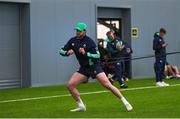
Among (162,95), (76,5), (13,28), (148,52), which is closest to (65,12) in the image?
(76,5)

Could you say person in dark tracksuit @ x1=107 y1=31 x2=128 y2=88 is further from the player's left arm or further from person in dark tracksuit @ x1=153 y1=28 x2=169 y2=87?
the player's left arm

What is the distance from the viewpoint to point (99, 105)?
14727mm

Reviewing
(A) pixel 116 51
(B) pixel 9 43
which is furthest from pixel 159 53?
(B) pixel 9 43

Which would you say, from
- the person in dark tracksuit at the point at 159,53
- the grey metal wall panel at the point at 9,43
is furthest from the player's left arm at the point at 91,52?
the grey metal wall panel at the point at 9,43

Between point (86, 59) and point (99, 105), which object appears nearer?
point (86, 59)

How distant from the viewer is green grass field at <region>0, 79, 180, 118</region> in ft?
41.5

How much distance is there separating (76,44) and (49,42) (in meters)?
10.1

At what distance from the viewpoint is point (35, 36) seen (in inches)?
888

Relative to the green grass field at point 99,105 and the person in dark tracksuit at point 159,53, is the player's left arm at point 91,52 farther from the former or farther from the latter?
the person in dark tracksuit at point 159,53

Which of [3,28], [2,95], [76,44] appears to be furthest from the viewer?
[3,28]

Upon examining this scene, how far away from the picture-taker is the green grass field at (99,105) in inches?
498

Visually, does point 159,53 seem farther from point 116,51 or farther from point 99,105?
point 99,105

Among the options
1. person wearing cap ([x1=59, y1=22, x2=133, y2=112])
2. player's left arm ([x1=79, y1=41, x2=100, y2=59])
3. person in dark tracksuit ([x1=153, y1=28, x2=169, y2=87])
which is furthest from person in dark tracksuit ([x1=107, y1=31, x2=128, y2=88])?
player's left arm ([x1=79, y1=41, x2=100, y2=59])

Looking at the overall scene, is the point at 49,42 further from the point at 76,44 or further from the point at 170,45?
the point at 76,44
